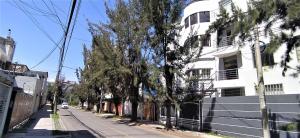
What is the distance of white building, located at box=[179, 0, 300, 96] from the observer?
67.7 feet

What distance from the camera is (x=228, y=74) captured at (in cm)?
2625

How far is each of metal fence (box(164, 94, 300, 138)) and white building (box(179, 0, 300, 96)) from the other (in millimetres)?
2537

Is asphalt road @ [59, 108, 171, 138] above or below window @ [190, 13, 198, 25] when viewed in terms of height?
below

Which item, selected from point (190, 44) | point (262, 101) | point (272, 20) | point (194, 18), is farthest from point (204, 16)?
point (272, 20)

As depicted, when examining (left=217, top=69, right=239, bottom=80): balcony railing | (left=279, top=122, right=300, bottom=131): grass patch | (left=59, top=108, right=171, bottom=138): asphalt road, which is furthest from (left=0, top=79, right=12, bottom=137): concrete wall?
(left=217, top=69, right=239, bottom=80): balcony railing

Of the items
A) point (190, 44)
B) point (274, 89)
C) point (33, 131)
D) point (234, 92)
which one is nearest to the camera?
point (33, 131)

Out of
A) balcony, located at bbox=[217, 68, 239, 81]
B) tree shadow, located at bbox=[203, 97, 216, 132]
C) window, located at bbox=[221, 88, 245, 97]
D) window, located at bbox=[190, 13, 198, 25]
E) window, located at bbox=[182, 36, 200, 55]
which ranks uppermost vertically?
window, located at bbox=[190, 13, 198, 25]

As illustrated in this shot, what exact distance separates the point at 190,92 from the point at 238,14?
12321 mm

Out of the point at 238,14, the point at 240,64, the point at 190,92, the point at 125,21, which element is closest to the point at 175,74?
the point at 190,92

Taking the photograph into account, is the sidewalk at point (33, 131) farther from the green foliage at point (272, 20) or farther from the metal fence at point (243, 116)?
the green foliage at point (272, 20)

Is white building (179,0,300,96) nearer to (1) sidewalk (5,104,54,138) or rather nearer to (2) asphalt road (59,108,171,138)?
(2) asphalt road (59,108,171,138)

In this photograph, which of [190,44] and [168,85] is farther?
[168,85]

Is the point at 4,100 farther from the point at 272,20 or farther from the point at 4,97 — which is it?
the point at 272,20

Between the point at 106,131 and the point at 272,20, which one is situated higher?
the point at 272,20
